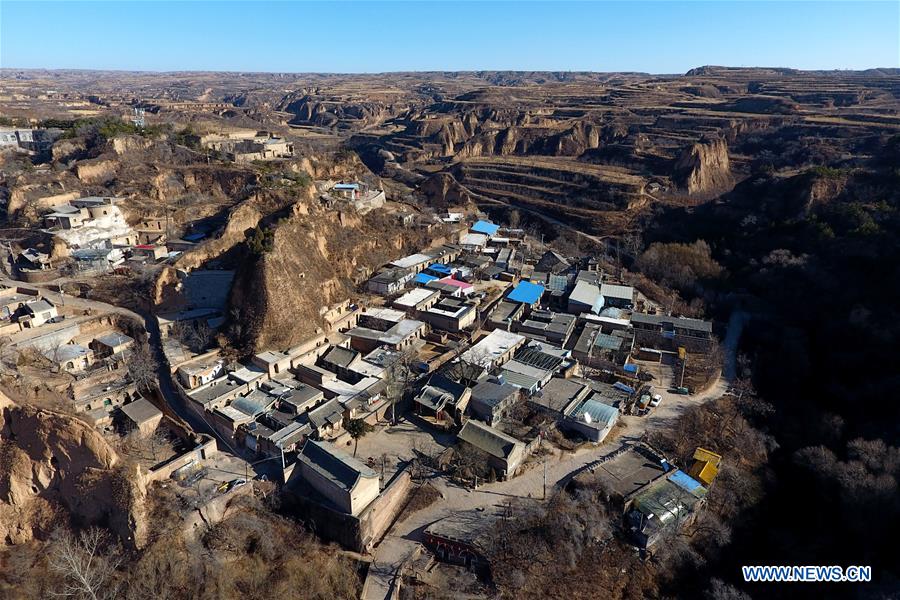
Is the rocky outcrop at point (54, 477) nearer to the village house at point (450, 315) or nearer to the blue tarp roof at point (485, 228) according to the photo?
the village house at point (450, 315)

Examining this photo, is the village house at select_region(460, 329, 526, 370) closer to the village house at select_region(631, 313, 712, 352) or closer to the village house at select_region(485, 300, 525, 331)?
the village house at select_region(485, 300, 525, 331)

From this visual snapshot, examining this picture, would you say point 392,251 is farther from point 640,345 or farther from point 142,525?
point 142,525

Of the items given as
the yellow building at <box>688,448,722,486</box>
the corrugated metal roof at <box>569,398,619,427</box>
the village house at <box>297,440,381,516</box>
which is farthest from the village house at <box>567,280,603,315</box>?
the village house at <box>297,440,381,516</box>

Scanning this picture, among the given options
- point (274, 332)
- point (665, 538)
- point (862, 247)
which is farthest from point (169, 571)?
point (862, 247)

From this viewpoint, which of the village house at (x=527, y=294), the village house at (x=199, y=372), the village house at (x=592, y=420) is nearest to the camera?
the village house at (x=592, y=420)

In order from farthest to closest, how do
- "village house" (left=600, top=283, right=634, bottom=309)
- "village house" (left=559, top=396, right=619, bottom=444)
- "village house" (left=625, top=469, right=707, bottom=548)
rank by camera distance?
1. "village house" (left=600, top=283, right=634, bottom=309)
2. "village house" (left=559, top=396, right=619, bottom=444)
3. "village house" (left=625, top=469, right=707, bottom=548)

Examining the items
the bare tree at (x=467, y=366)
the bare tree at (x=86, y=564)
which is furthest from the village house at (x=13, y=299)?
the bare tree at (x=467, y=366)

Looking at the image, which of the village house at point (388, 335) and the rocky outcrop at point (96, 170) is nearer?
the village house at point (388, 335)
